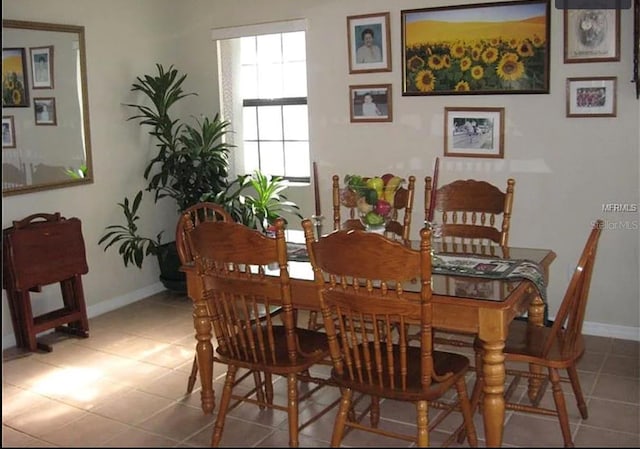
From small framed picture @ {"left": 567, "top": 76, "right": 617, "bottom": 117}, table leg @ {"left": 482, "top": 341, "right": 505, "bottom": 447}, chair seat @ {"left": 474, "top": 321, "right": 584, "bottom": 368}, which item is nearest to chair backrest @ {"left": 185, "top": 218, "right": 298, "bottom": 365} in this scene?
table leg @ {"left": 482, "top": 341, "right": 505, "bottom": 447}

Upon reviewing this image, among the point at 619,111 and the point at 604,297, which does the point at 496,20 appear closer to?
the point at 619,111

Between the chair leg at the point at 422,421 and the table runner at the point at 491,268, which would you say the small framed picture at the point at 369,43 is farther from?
the chair leg at the point at 422,421

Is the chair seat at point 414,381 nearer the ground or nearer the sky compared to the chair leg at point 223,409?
nearer the sky

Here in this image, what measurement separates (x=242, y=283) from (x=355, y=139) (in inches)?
91.7

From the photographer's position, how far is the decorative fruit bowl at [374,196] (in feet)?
10.7

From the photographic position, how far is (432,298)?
2.67m

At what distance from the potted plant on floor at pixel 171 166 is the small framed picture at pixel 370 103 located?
3.40 ft

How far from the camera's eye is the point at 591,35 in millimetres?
4055

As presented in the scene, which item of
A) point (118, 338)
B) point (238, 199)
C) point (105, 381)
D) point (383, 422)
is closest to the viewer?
point (383, 422)

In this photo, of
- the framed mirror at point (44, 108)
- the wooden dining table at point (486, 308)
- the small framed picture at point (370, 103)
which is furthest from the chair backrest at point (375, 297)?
the framed mirror at point (44, 108)

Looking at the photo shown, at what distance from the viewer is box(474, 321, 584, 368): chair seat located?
9.25ft

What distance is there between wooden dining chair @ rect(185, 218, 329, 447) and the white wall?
1.98 meters

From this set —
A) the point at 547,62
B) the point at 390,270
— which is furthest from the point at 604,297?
the point at 390,270

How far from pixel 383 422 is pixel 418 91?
7.40 feet
